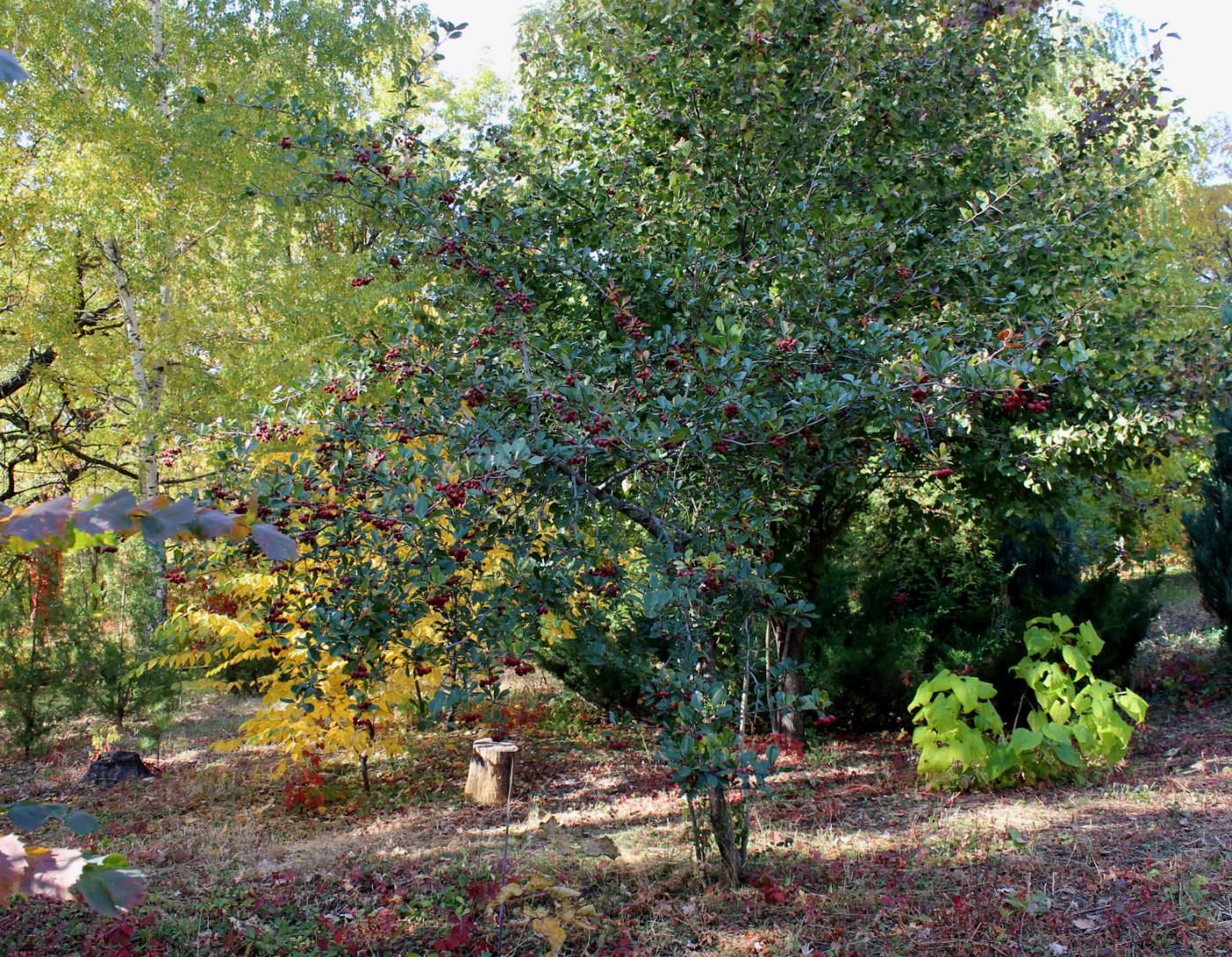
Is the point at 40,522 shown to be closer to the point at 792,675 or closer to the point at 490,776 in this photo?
the point at 490,776

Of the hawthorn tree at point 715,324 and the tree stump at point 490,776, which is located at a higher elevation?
the hawthorn tree at point 715,324

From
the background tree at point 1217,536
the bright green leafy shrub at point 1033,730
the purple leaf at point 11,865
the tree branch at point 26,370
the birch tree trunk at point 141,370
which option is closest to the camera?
the purple leaf at point 11,865

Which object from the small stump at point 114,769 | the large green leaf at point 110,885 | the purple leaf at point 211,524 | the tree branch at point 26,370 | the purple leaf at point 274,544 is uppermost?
the tree branch at point 26,370

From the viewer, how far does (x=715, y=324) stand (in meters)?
3.34

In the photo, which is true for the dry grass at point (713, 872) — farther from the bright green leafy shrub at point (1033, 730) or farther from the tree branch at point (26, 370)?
the tree branch at point (26, 370)

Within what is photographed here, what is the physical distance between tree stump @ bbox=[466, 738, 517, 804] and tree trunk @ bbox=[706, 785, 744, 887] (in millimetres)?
2552

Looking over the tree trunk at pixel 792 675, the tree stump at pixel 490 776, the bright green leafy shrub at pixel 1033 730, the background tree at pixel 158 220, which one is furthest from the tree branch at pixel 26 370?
the bright green leafy shrub at pixel 1033 730

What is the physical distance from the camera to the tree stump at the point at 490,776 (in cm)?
572

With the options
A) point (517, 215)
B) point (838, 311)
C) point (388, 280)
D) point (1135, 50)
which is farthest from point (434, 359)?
point (1135, 50)

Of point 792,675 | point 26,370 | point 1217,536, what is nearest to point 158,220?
point 26,370

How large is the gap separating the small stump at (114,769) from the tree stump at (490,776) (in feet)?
9.17

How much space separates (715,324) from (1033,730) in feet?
10.2

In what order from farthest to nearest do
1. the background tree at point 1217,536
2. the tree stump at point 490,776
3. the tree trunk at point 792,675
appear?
the background tree at point 1217,536 < the tree trunk at point 792,675 < the tree stump at point 490,776

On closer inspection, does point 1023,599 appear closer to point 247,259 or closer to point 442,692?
point 442,692
